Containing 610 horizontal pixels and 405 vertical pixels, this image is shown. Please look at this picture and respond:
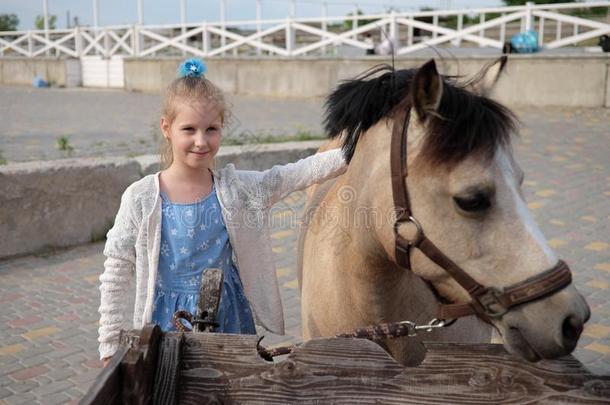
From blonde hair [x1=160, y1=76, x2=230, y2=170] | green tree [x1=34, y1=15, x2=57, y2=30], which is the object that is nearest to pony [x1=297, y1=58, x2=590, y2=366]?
blonde hair [x1=160, y1=76, x2=230, y2=170]

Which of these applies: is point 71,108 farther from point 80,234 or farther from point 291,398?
point 291,398

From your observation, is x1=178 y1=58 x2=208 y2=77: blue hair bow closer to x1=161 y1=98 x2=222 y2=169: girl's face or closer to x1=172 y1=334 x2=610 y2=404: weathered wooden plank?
x1=161 y1=98 x2=222 y2=169: girl's face

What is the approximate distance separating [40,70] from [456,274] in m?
25.5

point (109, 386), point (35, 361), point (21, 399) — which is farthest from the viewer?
point (35, 361)

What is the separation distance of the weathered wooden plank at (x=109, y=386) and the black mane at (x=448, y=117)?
102 centimetres

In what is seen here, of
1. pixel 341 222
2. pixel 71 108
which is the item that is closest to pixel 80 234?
pixel 341 222

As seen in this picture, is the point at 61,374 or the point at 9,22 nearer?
the point at 61,374

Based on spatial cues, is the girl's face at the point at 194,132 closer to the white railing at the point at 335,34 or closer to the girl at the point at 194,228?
the girl at the point at 194,228

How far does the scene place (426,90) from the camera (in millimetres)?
1817

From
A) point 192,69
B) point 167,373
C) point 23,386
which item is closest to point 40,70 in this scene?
point 23,386

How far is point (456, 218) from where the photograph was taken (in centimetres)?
176

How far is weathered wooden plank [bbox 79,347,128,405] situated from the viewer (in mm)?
1517

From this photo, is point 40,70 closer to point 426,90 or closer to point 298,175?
point 298,175

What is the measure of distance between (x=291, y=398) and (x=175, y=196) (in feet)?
3.46
